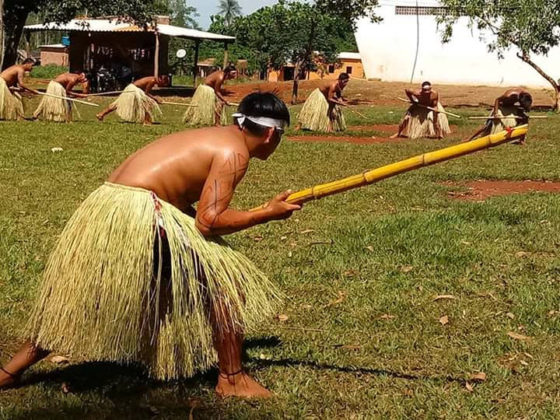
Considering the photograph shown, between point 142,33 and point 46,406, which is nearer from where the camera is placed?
point 46,406

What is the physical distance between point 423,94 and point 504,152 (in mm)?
2957

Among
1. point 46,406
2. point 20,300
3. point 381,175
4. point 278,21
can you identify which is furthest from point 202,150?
point 278,21

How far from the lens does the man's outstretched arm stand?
9.87 feet

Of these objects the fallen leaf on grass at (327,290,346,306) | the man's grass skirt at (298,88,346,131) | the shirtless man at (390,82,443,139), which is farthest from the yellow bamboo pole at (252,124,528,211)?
the man's grass skirt at (298,88,346,131)

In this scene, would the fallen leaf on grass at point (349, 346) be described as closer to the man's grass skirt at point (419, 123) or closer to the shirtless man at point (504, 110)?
the shirtless man at point (504, 110)

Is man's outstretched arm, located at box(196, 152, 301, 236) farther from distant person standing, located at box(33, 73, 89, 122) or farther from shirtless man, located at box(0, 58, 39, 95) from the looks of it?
distant person standing, located at box(33, 73, 89, 122)

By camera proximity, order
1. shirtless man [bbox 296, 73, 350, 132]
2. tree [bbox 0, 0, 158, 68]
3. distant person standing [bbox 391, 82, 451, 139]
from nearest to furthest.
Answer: distant person standing [bbox 391, 82, 451, 139] < shirtless man [bbox 296, 73, 350, 132] < tree [bbox 0, 0, 158, 68]

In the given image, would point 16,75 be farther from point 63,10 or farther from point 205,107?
point 63,10

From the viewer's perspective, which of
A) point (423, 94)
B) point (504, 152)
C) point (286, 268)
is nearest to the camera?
point (286, 268)

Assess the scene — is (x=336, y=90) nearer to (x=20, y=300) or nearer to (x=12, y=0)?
(x=20, y=300)

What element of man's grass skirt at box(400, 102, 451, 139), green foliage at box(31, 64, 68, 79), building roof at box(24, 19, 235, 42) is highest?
building roof at box(24, 19, 235, 42)

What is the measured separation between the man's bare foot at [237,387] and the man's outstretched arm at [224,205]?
2.23ft

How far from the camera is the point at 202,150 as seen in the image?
308 cm

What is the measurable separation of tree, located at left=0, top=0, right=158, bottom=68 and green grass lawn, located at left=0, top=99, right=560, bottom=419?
17651 mm
